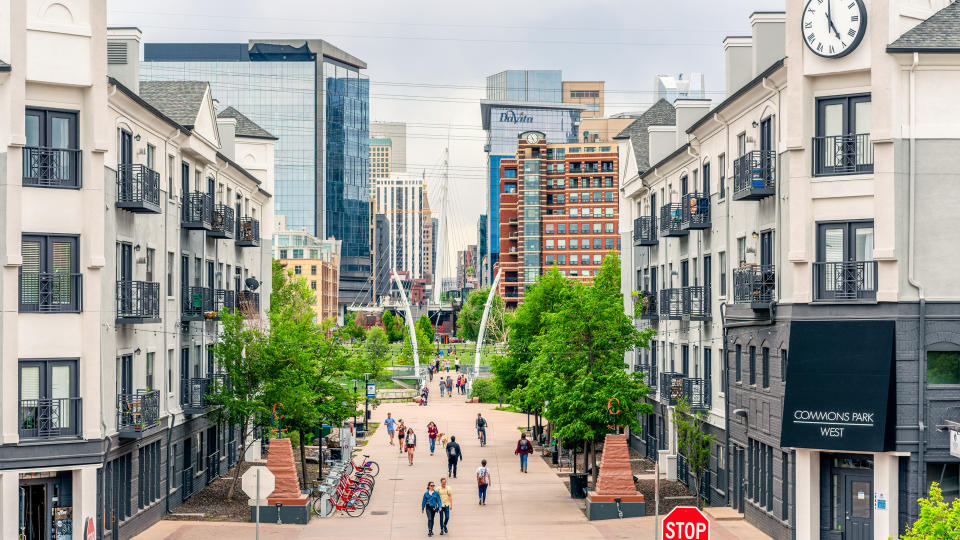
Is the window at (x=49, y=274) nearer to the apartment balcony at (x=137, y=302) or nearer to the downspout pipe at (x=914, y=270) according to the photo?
the apartment balcony at (x=137, y=302)

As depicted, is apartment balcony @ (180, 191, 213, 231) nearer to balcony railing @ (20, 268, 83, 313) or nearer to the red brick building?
balcony railing @ (20, 268, 83, 313)

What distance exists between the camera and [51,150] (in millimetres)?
27047

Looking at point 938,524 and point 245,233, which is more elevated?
point 245,233

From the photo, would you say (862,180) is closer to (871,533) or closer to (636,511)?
(871,533)

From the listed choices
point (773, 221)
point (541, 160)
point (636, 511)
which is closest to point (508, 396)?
point (636, 511)

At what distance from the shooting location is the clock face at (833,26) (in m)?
26.5

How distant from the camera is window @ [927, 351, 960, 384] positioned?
2633 cm

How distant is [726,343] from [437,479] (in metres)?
15.5

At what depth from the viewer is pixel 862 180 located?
87.8ft

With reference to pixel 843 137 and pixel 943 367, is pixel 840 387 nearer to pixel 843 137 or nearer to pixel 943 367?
pixel 943 367

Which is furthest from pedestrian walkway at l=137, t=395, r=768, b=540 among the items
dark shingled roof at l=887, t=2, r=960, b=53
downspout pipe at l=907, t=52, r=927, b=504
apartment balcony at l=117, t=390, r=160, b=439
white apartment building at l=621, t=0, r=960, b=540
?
dark shingled roof at l=887, t=2, r=960, b=53

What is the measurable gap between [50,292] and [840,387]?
746 inches

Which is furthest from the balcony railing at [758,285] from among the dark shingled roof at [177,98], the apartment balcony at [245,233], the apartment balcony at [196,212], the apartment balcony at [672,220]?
the apartment balcony at [245,233]

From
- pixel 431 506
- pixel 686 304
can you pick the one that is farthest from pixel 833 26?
pixel 431 506
